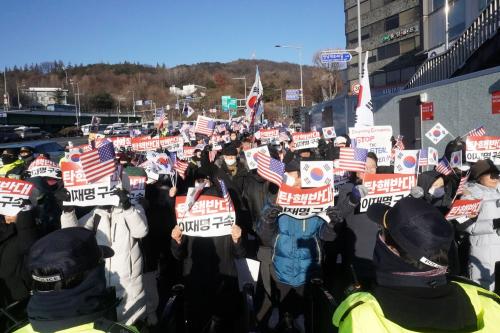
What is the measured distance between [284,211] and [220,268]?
79 centimetres

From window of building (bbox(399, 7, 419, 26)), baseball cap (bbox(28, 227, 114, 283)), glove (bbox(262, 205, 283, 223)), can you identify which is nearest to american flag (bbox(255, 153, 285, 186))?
glove (bbox(262, 205, 283, 223))

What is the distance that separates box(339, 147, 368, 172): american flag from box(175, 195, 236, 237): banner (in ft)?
7.50

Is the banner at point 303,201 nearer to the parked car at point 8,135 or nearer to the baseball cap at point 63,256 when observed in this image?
the baseball cap at point 63,256

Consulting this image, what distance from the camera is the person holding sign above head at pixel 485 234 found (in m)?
4.56

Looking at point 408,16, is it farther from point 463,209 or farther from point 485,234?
point 463,209

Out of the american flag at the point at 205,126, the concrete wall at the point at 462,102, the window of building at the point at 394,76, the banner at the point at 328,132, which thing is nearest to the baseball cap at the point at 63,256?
the american flag at the point at 205,126

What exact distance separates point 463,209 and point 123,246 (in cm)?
319

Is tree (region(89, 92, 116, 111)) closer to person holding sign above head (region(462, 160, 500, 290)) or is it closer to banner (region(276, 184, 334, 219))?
banner (region(276, 184, 334, 219))

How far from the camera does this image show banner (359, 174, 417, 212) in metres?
4.70

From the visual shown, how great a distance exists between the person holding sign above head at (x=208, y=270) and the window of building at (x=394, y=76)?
186 feet

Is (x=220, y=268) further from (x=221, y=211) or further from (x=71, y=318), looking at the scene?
(x=71, y=318)

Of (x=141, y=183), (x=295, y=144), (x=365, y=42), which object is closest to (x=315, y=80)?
(x=365, y=42)

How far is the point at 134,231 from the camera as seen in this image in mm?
4219

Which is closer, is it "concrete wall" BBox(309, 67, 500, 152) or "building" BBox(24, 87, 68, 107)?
"concrete wall" BBox(309, 67, 500, 152)
